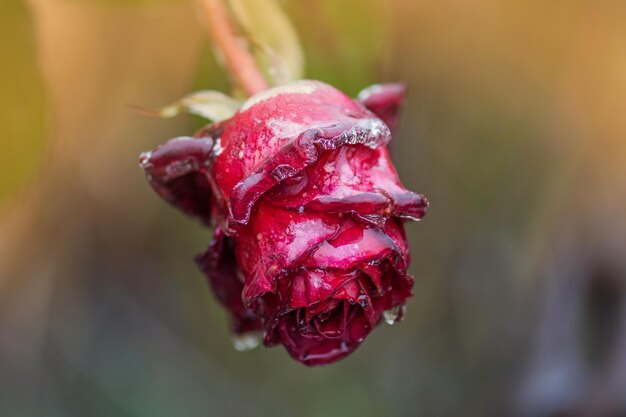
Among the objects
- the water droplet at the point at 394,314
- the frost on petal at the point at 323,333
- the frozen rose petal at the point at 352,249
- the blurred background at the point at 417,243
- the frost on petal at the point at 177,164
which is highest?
the frost on petal at the point at 177,164

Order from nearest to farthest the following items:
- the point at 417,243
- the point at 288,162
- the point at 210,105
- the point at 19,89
→ the point at 288,162 → the point at 210,105 → the point at 19,89 → the point at 417,243

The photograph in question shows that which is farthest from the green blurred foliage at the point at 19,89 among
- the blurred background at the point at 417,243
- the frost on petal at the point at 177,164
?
the frost on petal at the point at 177,164

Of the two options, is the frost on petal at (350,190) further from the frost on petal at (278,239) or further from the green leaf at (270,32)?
the green leaf at (270,32)

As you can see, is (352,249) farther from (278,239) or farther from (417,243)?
(417,243)

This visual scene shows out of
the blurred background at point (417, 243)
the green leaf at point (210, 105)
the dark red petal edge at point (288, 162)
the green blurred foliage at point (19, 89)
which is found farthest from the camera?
the blurred background at point (417, 243)

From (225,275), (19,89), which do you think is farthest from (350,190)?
(19,89)

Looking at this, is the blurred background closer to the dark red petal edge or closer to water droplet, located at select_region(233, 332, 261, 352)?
water droplet, located at select_region(233, 332, 261, 352)

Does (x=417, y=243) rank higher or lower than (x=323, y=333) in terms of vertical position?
lower

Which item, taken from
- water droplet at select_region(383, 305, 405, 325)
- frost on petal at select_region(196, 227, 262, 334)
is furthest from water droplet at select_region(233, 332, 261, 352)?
water droplet at select_region(383, 305, 405, 325)
